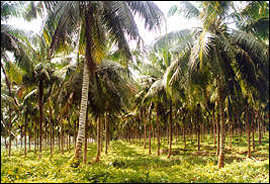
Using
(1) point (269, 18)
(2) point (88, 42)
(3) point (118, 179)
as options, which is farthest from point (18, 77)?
(1) point (269, 18)

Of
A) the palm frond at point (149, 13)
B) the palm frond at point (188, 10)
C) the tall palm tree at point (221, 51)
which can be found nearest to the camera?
the palm frond at point (149, 13)

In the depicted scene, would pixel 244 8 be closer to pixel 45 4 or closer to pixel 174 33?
pixel 174 33

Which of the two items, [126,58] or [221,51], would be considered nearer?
[126,58]

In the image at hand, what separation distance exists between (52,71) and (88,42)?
27.5 feet

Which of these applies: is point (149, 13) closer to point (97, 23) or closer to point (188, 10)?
point (97, 23)

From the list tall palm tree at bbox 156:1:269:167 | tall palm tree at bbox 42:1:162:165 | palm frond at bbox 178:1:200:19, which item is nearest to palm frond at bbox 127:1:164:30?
tall palm tree at bbox 42:1:162:165

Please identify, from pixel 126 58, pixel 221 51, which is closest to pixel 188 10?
pixel 221 51

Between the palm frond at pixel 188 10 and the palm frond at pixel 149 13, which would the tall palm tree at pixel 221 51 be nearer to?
the palm frond at pixel 188 10

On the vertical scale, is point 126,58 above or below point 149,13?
below

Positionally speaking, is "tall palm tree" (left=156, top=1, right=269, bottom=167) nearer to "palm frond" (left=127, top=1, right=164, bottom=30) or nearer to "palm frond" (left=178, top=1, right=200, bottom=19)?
"palm frond" (left=178, top=1, right=200, bottom=19)

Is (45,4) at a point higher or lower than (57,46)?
higher

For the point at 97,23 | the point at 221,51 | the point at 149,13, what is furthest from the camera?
the point at 221,51

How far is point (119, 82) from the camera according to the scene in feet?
44.4

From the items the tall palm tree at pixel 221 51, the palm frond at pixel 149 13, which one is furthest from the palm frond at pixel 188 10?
the palm frond at pixel 149 13
